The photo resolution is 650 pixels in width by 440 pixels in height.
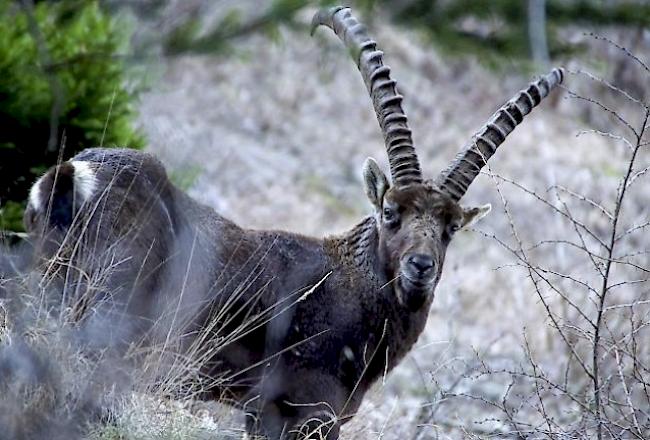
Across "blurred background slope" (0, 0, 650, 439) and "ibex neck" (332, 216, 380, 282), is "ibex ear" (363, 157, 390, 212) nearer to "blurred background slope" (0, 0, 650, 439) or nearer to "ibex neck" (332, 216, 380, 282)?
"ibex neck" (332, 216, 380, 282)

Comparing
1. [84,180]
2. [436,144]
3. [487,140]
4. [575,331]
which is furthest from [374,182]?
[436,144]

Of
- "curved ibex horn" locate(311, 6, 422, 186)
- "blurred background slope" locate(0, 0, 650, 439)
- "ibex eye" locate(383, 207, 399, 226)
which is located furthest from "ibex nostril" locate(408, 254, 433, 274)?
"blurred background slope" locate(0, 0, 650, 439)

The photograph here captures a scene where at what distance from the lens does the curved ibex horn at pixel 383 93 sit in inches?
286

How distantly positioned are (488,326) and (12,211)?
7.62 metres

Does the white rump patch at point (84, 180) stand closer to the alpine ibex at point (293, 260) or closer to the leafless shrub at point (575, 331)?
the alpine ibex at point (293, 260)

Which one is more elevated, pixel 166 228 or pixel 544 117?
pixel 544 117

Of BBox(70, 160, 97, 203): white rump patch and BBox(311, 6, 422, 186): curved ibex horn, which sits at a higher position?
BBox(311, 6, 422, 186): curved ibex horn

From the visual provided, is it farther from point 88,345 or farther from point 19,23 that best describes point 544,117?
point 88,345

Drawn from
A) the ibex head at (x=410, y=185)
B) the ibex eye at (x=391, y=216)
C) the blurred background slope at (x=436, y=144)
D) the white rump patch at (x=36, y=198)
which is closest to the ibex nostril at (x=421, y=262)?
the ibex head at (x=410, y=185)

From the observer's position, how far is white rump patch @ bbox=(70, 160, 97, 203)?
246 inches

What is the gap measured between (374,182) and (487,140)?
859 millimetres

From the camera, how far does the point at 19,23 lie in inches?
340

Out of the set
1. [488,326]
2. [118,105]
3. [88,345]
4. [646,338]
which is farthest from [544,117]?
[88,345]

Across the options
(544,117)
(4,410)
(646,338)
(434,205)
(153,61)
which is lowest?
(4,410)
